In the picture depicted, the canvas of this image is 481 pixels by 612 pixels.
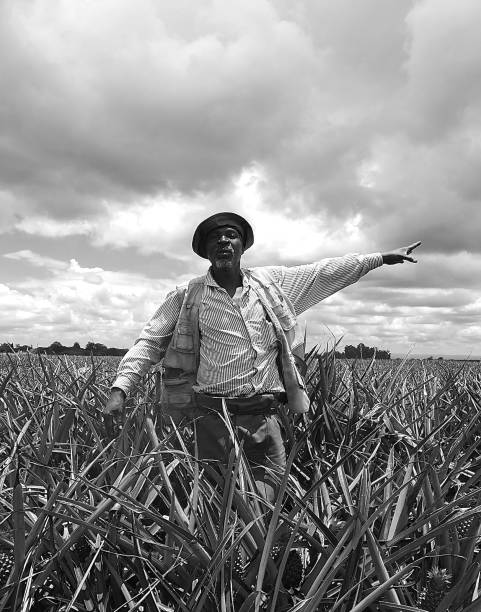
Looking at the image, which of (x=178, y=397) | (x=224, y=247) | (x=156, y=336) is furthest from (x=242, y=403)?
(x=224, y=247)

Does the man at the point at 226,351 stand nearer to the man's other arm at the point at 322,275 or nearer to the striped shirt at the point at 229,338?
the striped shirt at the point at 229,338

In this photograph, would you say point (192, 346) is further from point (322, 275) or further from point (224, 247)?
point (322, 275)

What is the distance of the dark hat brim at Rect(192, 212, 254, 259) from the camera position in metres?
3.26

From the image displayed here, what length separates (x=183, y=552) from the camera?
1.59m

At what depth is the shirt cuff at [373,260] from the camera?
11.8 feet

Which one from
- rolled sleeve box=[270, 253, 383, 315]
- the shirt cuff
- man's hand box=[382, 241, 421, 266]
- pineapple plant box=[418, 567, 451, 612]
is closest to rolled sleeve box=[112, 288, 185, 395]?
rolled sleeve box=[270, 253, 383, 315]

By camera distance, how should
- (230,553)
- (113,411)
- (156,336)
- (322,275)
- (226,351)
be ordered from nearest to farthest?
(230,553) → (113,411) → (226,351) → (156,336) → (322,275)

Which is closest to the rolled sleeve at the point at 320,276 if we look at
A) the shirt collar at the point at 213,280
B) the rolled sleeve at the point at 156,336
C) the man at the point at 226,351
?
the man at the point at 226,351

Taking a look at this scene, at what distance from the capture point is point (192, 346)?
3.29m

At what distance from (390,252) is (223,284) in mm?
1190

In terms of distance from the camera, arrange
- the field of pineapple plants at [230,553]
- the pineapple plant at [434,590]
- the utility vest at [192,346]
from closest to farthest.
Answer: the field of pineapple plants at [230,553]
the pineapple plant at [434,590]
the utility vest at [192,346]

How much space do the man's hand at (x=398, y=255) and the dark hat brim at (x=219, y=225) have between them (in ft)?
3.02

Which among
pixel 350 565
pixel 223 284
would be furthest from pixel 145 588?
pixel 223 284

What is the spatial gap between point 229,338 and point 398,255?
1.32 m
